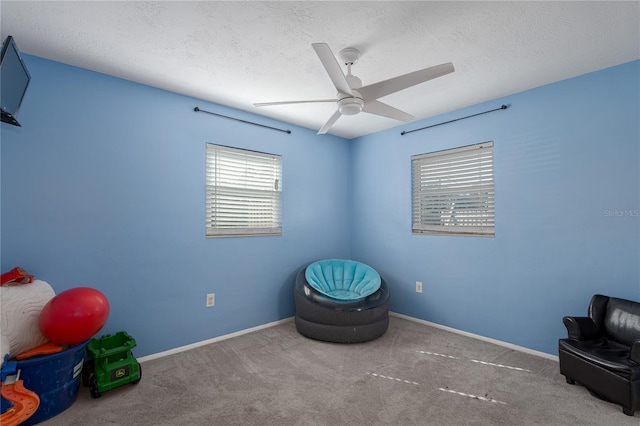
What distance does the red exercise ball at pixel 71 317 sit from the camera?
6.11 ft

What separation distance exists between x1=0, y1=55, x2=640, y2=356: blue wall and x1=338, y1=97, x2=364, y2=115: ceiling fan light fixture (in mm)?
1627

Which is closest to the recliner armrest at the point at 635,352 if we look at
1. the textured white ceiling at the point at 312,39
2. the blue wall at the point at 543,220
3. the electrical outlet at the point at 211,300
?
the blue wall at the point at 543,220

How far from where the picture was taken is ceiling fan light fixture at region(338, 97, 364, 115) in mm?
2145

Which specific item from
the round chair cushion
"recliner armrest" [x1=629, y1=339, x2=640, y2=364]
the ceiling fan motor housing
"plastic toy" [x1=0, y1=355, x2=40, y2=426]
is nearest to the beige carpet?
"plastic toy" [x1=0, y1=355, x2=40, y2=426]

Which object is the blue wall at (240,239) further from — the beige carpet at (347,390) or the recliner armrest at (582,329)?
the beige carpet at (347,390)

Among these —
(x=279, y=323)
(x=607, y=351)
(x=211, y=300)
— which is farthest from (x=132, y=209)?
(x=607, y=351)

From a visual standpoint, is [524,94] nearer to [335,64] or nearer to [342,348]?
[335,64]

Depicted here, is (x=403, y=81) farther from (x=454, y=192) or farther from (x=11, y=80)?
(x=11, y=80)

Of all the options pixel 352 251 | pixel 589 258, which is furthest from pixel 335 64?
pixel 352 251

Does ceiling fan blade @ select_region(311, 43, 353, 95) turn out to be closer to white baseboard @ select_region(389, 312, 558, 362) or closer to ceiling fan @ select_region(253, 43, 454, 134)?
ceiling fan @ select_region(253, 43, 454, 134)

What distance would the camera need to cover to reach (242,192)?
3488 mm

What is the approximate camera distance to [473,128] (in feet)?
10.9

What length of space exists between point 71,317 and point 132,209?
3.48 ft

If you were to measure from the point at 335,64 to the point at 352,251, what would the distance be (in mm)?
3257
